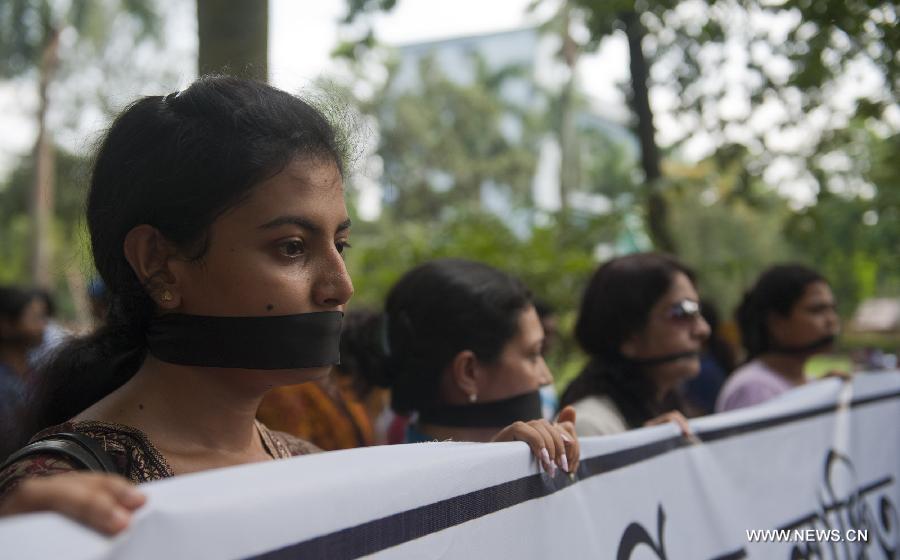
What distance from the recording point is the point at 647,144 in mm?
8023

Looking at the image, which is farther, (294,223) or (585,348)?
(585,348)

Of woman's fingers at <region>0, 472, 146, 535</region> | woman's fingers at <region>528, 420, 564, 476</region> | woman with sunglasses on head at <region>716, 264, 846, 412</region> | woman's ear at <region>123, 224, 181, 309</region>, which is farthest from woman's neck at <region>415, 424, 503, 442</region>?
woman with sunglasses on head at <region>716, 264, 846, 412</region>

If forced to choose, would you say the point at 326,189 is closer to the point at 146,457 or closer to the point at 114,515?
the point at 146,457

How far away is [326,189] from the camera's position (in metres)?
1.74

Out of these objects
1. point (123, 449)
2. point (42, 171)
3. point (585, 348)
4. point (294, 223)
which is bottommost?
point (42, 171)

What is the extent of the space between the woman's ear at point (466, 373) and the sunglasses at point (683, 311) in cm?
99

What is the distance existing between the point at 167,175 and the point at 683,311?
2260 millimetres

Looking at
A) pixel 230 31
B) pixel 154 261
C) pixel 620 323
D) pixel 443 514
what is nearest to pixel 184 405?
pixel 154 261

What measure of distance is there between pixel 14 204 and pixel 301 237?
36.1m

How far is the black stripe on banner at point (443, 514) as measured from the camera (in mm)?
1292

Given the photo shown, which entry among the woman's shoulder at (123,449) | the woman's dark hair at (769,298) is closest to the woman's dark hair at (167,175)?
the woman's shoulder at (123,449)

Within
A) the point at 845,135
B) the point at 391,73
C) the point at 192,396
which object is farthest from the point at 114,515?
the point at 391,73

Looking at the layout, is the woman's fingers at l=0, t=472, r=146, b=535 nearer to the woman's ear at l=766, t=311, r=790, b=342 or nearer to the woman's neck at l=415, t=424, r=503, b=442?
the woman's neck at l=415, t=424, r=503, b=442

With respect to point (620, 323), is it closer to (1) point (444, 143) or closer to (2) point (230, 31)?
(2) point (230, 31)
